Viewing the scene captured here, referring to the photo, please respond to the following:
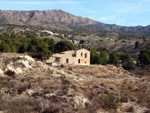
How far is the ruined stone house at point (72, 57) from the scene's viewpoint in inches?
1622

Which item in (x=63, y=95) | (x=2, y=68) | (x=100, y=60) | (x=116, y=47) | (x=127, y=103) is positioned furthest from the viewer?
(x=116, y=47)

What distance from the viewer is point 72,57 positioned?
43.5 meters

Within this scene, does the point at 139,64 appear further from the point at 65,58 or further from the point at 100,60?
the point at 65,58

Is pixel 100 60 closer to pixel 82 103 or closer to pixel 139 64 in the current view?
pixel 139 64

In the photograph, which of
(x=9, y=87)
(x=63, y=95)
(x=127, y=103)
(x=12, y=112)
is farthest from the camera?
(x=9, y=87)

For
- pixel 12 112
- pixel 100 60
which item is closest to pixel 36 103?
pixel 12 112

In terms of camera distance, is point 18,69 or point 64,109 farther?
point 18,69

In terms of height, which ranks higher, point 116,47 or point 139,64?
point 116,47

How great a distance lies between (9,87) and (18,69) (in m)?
6.54

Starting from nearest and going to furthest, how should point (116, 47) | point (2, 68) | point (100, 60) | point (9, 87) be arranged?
point (9, 87), point (2, 68), point (100, 60), point (116, 47)

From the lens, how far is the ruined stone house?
135 feet

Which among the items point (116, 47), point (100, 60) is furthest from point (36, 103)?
point (116, 47)

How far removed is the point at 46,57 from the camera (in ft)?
124

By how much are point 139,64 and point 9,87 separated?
5886cm
